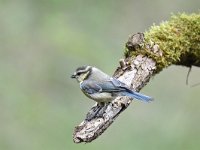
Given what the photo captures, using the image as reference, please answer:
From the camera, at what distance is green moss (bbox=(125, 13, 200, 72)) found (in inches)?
195

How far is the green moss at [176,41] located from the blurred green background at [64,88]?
2.40 m

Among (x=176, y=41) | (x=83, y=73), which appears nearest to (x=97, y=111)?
(x=83, y=73)

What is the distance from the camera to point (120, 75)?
481 centimetres

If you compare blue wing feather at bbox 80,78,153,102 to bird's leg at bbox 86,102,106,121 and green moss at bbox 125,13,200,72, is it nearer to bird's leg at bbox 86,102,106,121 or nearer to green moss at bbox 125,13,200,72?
bird's leg at bbox 86,102,106,121

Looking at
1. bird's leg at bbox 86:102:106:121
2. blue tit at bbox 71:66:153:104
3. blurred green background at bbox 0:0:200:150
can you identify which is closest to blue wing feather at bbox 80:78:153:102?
blue tit at bbox 71:66:153:104

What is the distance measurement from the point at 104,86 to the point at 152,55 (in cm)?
44

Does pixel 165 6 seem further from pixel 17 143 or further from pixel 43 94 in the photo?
pixel 17 143

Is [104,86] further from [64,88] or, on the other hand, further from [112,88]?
[64,88]

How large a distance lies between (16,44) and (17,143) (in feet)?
4.10

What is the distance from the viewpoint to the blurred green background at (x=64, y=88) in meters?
7.57

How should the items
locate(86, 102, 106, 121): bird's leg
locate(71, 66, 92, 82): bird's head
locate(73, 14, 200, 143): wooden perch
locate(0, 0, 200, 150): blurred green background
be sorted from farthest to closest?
1. locate(0, 0, 200, 150): blurred green background
2. locate(71, 66, 92, 82): bird's head
3. locate(73, 14, 200, 143): wooden perch
4. locate(86, 102, 106, 121): bird's leg

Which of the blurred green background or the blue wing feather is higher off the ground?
the blurred green background

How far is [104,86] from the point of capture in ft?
15.7

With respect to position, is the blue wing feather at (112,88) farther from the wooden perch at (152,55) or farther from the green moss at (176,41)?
the green moss at (176,41)
